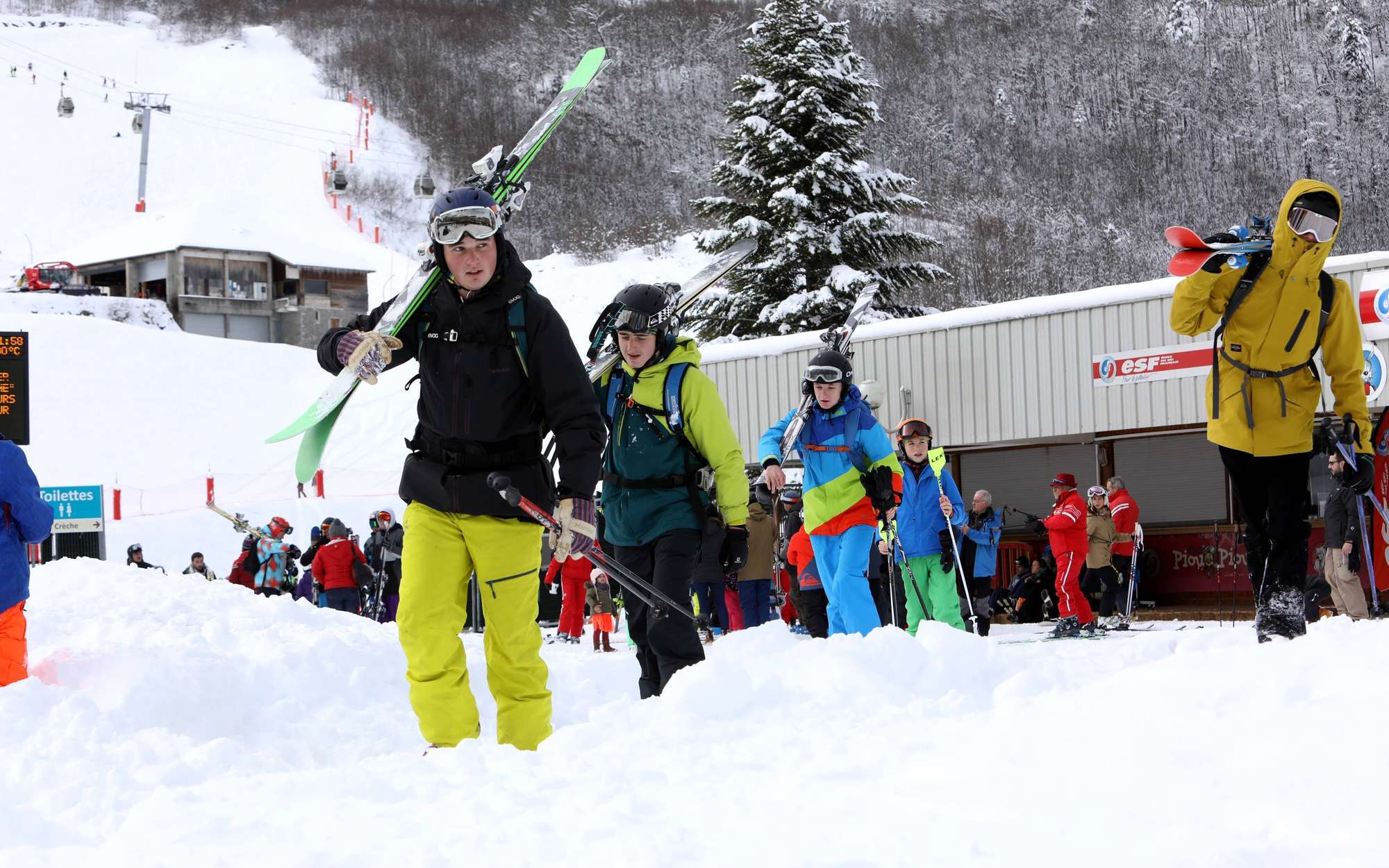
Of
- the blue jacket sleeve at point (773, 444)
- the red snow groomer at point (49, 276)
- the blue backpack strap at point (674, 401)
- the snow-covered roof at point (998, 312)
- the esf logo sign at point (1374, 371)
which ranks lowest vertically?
→ the blue jacket sleeve at point (773, 444)

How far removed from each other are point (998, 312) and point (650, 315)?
34.0 feet

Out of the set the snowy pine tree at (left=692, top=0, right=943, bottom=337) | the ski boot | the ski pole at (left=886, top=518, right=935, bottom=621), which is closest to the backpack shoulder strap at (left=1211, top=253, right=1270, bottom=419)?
the ski pole at (left=886, top=518, right=935, bottom=621)

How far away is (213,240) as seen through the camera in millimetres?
51625

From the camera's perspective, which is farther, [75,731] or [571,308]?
[571,308]

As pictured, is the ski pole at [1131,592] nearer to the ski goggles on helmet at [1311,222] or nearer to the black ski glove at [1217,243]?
the black ski glove at [1217,243]

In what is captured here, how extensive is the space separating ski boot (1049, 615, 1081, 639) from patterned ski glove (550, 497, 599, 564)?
7315 mm

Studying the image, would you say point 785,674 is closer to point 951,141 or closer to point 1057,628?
point 1057,628

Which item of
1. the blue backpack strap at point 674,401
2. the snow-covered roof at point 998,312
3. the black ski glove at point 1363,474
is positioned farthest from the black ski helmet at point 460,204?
the snow-covered roof at point 998,312

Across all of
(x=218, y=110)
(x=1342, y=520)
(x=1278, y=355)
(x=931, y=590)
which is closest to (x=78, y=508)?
(x=931, y=590)

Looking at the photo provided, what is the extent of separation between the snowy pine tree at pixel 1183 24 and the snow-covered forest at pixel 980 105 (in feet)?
0.45

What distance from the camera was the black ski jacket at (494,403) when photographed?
4.60m

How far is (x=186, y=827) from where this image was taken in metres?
3.00

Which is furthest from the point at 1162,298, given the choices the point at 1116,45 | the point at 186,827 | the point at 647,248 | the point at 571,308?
the point at 1116,45

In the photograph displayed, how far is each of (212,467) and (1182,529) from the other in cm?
2615
